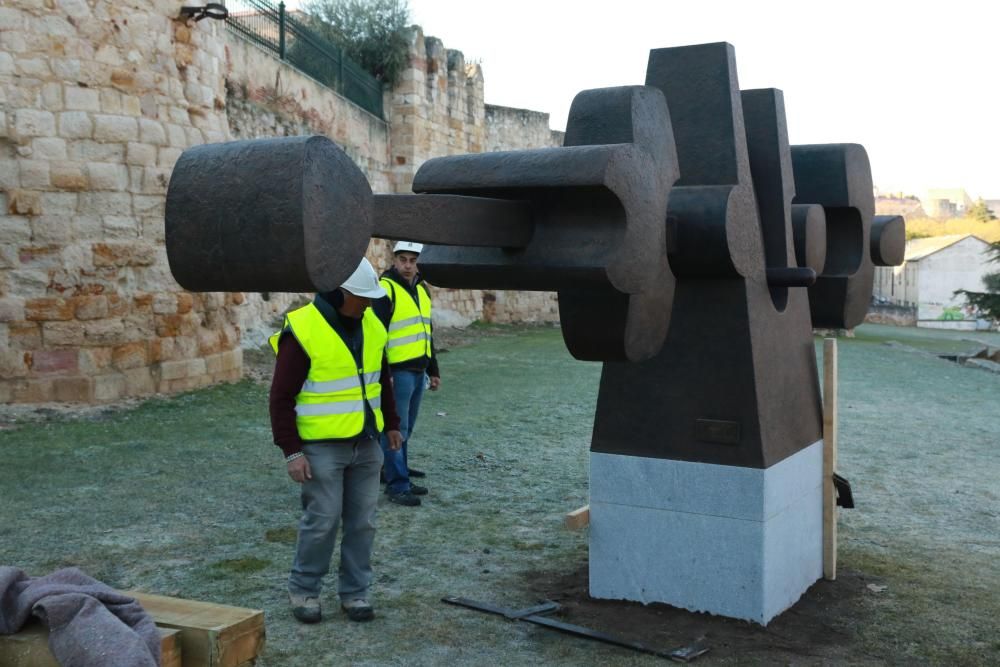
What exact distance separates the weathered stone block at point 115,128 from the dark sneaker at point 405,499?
17.8 ft

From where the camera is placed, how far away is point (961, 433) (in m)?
9.66

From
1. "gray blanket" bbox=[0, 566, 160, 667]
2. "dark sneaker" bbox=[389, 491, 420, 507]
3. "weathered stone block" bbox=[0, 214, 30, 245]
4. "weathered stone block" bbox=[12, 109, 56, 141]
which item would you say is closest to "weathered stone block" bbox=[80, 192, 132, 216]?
"weathered stone block" bbox=[0, 214, 30, 245]

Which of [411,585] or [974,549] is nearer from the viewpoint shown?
[411,585]

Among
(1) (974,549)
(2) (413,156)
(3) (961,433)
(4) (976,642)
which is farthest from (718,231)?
(2) (413,156)

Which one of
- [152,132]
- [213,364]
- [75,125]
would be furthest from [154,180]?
[213,364]

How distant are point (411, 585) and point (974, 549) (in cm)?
303

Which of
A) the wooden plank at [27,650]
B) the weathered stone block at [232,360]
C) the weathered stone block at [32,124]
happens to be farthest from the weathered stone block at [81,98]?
the wooden plank at [27,650]

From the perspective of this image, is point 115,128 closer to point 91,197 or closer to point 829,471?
point 91,197

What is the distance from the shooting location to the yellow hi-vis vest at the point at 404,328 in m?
6.69

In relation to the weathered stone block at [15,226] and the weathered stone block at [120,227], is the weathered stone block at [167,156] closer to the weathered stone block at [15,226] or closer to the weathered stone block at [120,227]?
the weathered stone block at [120,227]

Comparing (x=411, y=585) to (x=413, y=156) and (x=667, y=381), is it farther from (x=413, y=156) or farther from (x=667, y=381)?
(x=413, y=156)

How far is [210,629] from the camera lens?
272 centimetres

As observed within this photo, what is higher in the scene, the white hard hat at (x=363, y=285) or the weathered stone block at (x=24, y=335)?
the white hard hat at (x=363, y=285)

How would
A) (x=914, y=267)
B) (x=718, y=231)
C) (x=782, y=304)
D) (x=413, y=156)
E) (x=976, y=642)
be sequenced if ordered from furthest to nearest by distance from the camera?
(x=914, y=267) < (x=413, y=156) < (x=782, y=304) < (x=976, y=642) < (x=718, y=231)
